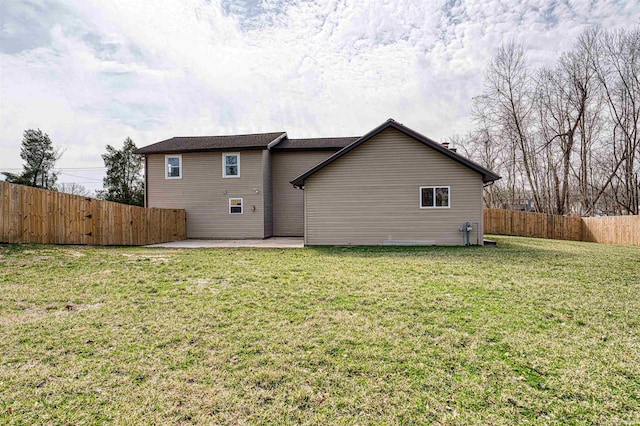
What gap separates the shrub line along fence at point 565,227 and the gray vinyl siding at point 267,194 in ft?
47.4

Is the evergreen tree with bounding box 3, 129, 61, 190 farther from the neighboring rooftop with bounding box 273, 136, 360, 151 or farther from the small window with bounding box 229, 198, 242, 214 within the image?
the neighboring rooftop with bounding box 273, 136, 360, 151

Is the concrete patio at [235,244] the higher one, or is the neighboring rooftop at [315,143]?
the neighboring rooftop at [315,143]

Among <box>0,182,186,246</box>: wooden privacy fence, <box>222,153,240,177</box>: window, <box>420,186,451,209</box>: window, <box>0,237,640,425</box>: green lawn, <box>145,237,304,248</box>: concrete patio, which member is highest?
<box>222,153,240,177</box>: window

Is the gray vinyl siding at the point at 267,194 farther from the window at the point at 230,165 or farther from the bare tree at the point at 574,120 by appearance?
the bare tree at the point at 574,120

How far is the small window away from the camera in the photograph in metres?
16.1

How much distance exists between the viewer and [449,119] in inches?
780

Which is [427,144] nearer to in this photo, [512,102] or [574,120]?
[512,102]

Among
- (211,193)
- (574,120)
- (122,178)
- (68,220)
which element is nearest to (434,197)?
(211,193)

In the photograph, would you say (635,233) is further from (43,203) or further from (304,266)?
(43,203)

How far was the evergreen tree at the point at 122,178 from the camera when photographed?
28375 mm

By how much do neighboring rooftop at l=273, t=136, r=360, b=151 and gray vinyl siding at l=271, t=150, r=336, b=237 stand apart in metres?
0.34

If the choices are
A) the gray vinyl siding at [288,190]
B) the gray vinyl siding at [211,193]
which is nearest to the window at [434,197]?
the gray vinyl siding at [288,190]

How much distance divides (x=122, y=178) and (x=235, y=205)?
19.2 meters

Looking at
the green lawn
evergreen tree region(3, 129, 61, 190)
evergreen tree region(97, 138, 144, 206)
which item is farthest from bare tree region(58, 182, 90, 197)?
the green lawn
